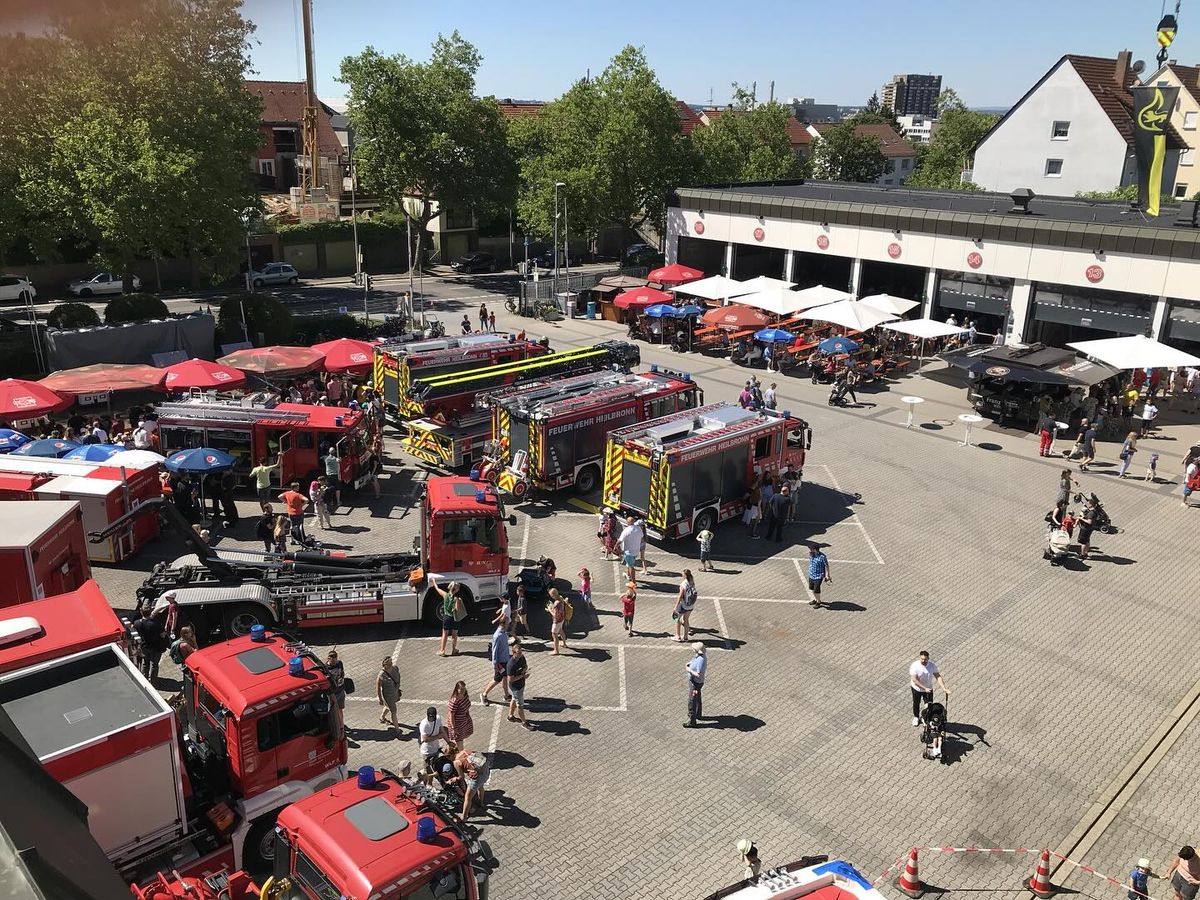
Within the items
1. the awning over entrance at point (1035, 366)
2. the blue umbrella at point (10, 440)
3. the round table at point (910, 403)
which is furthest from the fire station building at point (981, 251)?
the blue umbrella at point (10, 440)

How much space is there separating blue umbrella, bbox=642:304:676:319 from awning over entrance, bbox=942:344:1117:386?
12289 millimetres

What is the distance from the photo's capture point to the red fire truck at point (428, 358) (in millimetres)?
26703

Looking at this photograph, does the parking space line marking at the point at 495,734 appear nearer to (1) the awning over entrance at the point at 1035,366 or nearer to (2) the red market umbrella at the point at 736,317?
(1) the awning over entrance at the point at 1035,366

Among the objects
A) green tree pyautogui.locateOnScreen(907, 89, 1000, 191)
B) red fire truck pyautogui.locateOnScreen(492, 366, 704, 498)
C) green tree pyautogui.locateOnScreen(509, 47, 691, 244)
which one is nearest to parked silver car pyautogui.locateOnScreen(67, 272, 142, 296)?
green tree pyautogui.locateOnScreen(509, 47, 691, 244)

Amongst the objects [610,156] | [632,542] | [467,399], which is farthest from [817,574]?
[610,156]

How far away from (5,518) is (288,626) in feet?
16.0

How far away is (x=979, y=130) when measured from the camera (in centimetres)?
8369

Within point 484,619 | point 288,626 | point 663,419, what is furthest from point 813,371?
point 288,626

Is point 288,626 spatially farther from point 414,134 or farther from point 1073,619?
point 414,134

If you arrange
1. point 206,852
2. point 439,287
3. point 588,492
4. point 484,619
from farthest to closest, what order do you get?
point 439,287 → point 588,492 → point 484,619 → point 206,852

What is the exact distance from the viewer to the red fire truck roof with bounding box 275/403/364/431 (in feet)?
72.2

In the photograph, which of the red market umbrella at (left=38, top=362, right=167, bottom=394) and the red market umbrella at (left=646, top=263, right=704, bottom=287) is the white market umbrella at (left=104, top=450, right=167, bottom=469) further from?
the red market umbrella at (left=646, top=263, right=704, bottom=287)

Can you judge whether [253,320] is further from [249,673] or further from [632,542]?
[249,673]

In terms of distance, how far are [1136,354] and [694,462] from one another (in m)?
18.0
